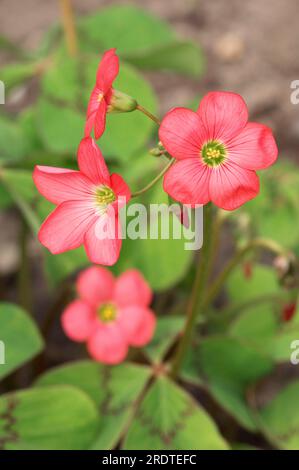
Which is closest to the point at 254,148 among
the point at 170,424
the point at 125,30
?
the point at 170,424

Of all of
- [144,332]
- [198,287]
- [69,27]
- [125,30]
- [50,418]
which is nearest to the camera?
[198,287]

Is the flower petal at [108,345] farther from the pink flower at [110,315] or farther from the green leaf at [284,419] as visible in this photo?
the green leaf at [284,419]

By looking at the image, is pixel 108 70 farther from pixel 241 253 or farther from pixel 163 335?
pixel 163 335

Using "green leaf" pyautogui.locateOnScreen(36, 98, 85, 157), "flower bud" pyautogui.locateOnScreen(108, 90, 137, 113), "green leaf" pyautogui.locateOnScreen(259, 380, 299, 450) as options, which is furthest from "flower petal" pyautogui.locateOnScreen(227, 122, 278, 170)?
"green leaf" pyautogui.locateOnScreen(36, 98, 85, 157)

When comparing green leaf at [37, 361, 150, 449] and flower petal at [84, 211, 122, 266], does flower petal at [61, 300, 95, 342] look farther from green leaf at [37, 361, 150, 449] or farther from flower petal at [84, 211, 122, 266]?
flower petal at [84, 211, 122, 266]

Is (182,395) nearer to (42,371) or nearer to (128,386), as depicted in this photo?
(128,386)

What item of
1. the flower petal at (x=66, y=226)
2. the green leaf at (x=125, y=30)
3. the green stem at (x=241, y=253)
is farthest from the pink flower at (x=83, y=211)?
the green leaf at (x=125, y=30)
